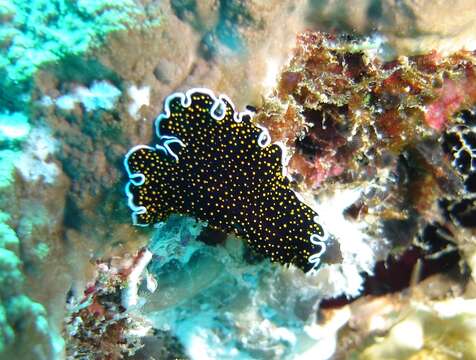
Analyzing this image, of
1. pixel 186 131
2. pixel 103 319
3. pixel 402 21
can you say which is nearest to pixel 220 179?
pixel 186 131

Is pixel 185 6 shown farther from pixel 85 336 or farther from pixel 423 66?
pixel 85 336

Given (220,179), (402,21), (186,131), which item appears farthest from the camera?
(220,179)

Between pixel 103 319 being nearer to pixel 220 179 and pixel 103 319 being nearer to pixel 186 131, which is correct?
pixel 220 179

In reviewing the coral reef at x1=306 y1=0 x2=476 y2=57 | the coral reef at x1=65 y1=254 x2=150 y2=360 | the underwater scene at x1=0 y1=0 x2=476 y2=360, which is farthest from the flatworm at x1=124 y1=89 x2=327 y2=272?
the coral reef at x1=306 y1=0 x2=476 y2=57

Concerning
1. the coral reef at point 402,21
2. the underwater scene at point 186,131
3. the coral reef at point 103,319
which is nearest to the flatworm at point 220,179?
the underwater scene at point 186,131

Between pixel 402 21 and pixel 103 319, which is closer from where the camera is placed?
pixel 402 21

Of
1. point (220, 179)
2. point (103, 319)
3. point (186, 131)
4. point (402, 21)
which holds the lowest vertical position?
point (103, 319)
